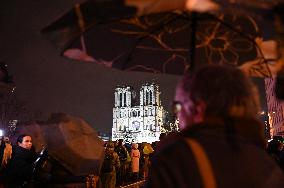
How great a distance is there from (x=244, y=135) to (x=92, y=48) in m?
1.74

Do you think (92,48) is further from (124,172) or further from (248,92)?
(124,172)

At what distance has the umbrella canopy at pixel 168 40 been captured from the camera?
111 inches

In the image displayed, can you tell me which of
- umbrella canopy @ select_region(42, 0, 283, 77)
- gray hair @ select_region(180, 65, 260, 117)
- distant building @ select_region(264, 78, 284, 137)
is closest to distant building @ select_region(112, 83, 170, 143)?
distant building @ select_region(264, 78, 284, 137)

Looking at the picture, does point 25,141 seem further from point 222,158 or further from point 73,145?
point 222,158

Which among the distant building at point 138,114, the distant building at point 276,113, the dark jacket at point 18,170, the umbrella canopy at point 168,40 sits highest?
the distant building at point 138,114

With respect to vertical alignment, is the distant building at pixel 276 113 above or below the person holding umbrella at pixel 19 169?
above

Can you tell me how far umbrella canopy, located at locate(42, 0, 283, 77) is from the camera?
2.81 m

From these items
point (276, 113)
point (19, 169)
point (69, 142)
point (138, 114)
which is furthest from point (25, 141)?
point (138, 114)

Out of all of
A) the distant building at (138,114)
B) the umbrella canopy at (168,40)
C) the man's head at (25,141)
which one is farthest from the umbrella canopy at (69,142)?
the distant building at (138,114)

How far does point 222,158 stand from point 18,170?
18.7ft

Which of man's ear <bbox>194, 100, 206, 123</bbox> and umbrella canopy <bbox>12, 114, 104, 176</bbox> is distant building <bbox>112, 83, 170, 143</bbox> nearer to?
umbrella canopy <bbox>12, 114, 104, 176</bbox>

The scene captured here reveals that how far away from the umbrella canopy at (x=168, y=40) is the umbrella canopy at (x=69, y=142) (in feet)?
11.5

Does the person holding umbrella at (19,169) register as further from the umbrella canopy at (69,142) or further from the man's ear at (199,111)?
the man's ear at (199,111)

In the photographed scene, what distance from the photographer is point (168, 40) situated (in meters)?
3.51
